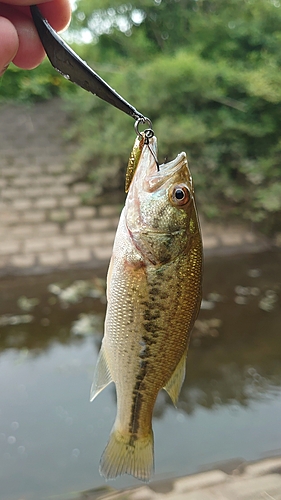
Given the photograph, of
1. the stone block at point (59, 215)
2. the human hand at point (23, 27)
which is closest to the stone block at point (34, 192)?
the stone block at point (59, 215)

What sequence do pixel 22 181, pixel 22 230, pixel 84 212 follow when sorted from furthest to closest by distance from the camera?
1. pixel 22 181
2. pixel 84 212
3. pixel 22 230

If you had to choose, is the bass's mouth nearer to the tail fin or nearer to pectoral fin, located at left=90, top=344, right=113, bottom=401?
pectoral fin, located at left=90, top=344, right=113, bottom=401

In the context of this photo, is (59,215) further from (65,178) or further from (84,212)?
(65,178)

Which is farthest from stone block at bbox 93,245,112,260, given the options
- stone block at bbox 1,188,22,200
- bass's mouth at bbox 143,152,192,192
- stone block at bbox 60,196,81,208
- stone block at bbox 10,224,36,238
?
bass's mouth at bbox 143,152,192,192

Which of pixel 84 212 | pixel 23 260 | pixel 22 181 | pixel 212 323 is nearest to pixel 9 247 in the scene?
pixel 23 260

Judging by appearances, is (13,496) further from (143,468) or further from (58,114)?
(58,114)

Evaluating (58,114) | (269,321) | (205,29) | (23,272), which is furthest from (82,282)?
(58,114)
